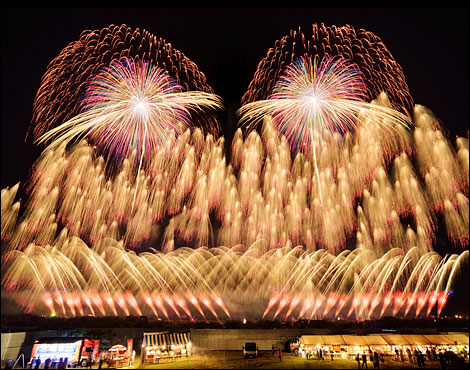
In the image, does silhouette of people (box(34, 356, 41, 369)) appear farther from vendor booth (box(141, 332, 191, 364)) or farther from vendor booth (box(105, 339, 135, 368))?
vendor booth (box(141, 332, 191, 364))

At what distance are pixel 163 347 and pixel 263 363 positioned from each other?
9.44 m

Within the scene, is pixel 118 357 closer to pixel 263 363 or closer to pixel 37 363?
pixel 37 363

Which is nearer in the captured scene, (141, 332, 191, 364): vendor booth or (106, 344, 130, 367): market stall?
(106, 344, 130, 367): market stall

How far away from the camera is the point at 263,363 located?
31391mm

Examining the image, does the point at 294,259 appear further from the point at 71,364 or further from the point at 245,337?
the point at 71,364

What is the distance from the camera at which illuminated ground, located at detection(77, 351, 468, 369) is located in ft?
96.2

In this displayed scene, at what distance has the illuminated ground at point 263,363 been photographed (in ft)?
96.2

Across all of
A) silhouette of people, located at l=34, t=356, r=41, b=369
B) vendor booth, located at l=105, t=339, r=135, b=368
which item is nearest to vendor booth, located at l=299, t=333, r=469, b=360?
vendor booth, located at l=105, t=339, r=135, b=368

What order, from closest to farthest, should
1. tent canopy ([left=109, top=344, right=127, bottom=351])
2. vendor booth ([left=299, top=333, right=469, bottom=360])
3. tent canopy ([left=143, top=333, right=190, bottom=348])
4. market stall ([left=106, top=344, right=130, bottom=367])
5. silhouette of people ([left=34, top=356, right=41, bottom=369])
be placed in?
silhouette of people ([left=34, top=356, right=41, bottom=369]) < market stall ([left=106, top=344, right=130, bottom=367]) < tent canopy ([left=109, top=344, right=127, bottom=351]) < tent canopy ([left=143, top=333, right=190, bottom=348]) < vendor booth ([left=299, top=333, right=469, bottom=360])

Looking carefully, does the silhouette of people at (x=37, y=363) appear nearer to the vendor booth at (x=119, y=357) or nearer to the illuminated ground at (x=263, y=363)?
the illuminated ground at (x=263, y=363)

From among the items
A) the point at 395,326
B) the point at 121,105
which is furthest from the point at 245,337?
the point at 121,105

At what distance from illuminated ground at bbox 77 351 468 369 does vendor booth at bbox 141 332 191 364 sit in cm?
77

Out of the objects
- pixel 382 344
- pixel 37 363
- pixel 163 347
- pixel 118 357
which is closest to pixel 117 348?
pixel 118 357

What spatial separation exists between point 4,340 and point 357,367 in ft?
99.2
